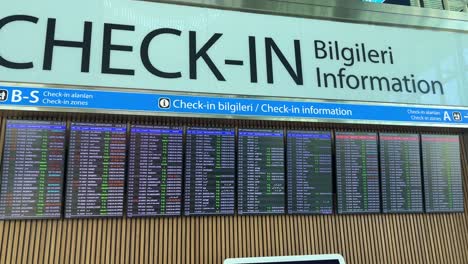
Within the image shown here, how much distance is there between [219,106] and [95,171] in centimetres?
137

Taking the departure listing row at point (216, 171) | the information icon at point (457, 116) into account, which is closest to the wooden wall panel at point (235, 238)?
the departure listing row at point (216, 171)

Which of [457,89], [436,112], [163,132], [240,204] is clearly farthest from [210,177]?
[457,89]

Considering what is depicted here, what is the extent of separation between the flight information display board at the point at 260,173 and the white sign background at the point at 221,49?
1.68 feet

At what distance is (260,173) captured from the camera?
377 centimetres

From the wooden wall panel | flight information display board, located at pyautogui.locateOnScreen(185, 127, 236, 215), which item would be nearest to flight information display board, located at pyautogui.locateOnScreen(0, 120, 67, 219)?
the wooden wall panel

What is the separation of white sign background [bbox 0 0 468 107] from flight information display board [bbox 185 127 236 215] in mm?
515

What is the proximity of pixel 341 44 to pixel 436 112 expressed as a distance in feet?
4.61

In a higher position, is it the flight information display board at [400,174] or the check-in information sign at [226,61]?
the check-in information sign at [226,61]

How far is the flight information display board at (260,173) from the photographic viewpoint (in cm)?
371

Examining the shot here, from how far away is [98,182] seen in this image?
11.2ft

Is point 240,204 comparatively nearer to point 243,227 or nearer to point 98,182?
point 243,227

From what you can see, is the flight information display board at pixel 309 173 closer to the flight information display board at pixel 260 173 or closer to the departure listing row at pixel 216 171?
the departure listing row at pixel 216 171

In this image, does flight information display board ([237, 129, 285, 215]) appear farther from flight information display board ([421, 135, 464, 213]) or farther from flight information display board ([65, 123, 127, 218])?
flight information display board ([421, 135, 464, 213])

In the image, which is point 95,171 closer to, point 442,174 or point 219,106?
point 219,106
